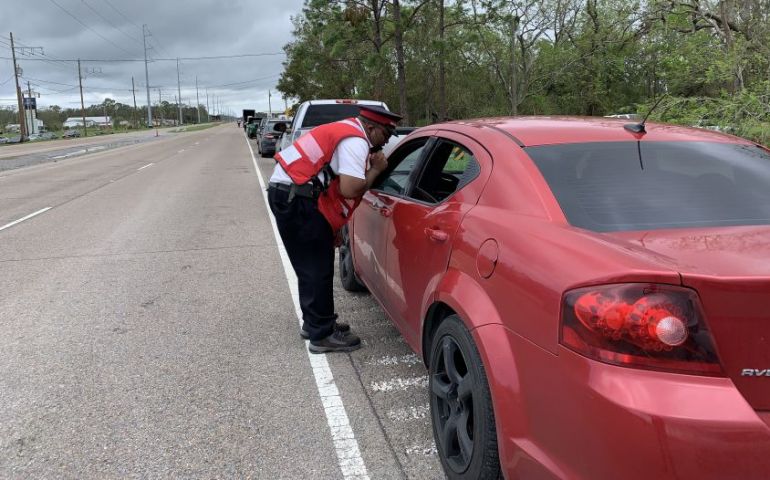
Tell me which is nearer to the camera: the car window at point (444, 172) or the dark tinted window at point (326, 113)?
the car window at point (444, 172)

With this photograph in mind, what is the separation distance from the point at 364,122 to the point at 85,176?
17532mm

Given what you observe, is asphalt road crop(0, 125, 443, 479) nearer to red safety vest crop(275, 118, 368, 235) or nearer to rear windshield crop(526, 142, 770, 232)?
red safety vest crop(275, 118, 368, 235)

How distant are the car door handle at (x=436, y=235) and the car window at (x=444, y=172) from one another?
0.81 ft

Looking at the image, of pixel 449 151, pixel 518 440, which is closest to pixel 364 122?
pixel 449 151

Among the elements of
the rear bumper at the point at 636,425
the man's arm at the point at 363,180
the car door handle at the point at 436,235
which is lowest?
the rear bumper at the point at 636,425

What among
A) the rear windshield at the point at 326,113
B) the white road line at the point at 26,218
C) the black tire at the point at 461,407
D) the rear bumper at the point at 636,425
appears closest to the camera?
the rear bumper at the point at 636,425

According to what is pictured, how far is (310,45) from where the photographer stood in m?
34.4

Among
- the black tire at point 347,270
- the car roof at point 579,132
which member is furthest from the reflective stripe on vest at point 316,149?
the black tire at point 347,270

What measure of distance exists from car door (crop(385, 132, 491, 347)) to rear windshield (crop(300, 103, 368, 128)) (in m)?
8.78

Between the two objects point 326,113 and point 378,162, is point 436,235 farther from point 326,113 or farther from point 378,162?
point 326,113

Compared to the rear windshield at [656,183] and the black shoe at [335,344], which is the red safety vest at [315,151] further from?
the rear windshield at [656,183]

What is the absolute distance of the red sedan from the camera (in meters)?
1.63

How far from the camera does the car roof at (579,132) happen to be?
2791 millimetres

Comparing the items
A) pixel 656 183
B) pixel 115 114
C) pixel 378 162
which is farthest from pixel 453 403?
pixel 115 114
